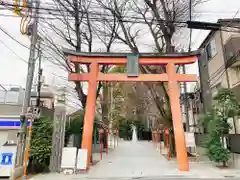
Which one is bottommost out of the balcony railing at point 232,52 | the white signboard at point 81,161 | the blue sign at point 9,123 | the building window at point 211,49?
the white signboard at point 81,161

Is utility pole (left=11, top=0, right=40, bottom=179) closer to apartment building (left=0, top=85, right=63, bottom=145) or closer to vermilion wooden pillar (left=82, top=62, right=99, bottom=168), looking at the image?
apartment building (left=0, top=85, right=63, bottom=145)

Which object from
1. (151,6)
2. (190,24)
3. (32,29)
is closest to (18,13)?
(32,29)

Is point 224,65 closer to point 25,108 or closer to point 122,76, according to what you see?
point 122,76

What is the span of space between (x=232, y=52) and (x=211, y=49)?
3.14 metres

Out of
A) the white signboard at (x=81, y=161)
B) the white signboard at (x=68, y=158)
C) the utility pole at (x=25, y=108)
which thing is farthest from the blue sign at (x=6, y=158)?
the white signboard at (x=81, y=161)

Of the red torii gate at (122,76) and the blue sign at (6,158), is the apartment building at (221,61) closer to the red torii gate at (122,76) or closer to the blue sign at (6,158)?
the red torii gate at (122,76)

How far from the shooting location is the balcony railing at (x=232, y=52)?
13007mm

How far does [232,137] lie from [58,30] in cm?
1248

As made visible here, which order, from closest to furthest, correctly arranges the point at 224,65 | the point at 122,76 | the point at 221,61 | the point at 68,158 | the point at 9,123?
the point at 68,158 < the point at 122,76 < the point at 9,123 < the point at 224,65 < the point at 221,61

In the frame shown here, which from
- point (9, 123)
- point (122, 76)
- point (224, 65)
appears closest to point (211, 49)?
point (224, 65)

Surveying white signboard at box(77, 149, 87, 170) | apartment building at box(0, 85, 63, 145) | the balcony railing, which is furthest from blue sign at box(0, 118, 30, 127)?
the balcony railing

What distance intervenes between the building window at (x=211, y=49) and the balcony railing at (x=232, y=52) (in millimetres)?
1853

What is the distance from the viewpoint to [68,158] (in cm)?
976

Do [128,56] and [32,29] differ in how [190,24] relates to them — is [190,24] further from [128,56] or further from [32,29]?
[32,29]
